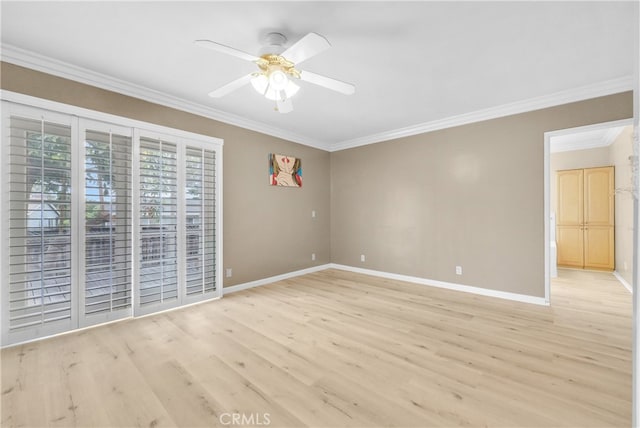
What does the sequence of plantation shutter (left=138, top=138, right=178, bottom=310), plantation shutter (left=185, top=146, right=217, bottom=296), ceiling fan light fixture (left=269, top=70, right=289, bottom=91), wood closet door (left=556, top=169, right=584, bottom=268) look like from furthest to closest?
wood closet door (left=556, top=169, right=584, bottom=268) → plantation shutter (left=185, top=146, right=217, bottom=296) → plantation shutter (left=138, top=138, right=178, bottom=310) → ceiling fan light fixture (left=269, top=70, right=289, bottom=91)

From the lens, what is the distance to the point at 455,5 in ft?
6.30

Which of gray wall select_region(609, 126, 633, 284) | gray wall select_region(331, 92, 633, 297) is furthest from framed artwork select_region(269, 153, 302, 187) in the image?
gray wall select_region(609, 126, 633, 284)

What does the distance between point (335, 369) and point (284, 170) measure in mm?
3543

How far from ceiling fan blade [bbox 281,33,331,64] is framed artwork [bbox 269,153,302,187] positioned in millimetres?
2749

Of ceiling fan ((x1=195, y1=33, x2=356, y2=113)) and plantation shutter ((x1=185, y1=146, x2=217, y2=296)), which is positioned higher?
ceiling fan ((x1=195, y1=33, x2=356, y2=113))

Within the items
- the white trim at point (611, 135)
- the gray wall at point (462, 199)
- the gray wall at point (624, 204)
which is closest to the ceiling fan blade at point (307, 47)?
the gray wall at point (462, 199)

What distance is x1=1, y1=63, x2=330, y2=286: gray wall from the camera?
279cm

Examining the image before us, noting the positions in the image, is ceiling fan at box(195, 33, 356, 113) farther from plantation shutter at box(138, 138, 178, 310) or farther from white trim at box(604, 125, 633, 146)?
white trim at box(604, 125, 633, 146)

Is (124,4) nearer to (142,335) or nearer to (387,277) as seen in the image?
(142,335)

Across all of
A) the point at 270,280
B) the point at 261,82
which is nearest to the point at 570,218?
the point at 270,280

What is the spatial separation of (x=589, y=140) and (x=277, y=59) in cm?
661

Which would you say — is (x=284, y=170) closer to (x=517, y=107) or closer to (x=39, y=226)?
(x=39, y=226)

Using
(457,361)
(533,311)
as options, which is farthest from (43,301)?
(533,311)

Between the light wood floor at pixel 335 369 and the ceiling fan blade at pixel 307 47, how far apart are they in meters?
2.37
